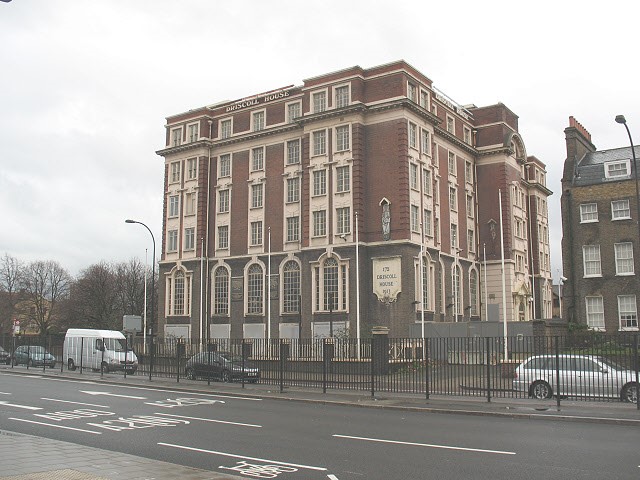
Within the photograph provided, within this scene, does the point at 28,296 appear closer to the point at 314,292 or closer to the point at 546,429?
the point at 314,292

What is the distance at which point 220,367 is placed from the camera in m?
29.7

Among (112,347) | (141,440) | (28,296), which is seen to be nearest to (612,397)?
(141,440)

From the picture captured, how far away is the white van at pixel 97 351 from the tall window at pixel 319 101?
2210 centimetres

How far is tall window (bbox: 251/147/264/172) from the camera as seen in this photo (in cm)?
5394

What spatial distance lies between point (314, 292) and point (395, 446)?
115ft

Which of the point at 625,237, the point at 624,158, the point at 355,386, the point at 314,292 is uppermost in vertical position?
the point at 624,158

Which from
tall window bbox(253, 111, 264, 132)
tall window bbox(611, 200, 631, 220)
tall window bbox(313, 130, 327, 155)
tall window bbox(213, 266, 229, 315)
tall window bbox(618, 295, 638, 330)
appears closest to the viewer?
tall window bbox(618, 295, 638, 330)

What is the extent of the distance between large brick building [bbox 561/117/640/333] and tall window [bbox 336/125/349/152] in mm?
15868

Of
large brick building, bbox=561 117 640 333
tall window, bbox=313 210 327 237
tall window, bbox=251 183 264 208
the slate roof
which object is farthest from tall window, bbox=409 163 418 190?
tall window, bbox=251 183 264 208

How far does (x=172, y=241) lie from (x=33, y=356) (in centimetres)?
1853

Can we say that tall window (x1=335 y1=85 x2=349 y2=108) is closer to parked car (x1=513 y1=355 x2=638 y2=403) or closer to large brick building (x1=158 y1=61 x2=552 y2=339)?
large brick building (x1=158 y1=61 x2=552 y2=339)

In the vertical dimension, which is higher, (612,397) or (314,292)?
(314,292)

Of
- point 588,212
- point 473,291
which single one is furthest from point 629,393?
point 473,291

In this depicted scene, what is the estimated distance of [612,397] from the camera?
65.5 feet
